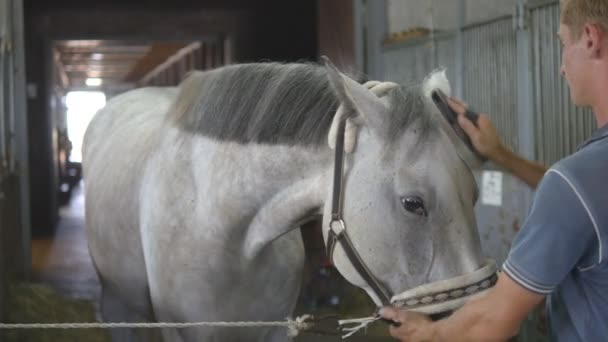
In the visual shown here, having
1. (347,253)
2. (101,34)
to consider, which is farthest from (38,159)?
(347,253)

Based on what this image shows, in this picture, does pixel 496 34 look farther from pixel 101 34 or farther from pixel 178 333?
pixel 101 34

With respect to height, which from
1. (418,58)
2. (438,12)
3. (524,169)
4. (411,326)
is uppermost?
(438,12)

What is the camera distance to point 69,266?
7.65m

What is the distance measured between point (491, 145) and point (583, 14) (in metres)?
0.60

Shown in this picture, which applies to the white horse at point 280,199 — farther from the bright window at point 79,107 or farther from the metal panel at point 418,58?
the bright window at point 79,107

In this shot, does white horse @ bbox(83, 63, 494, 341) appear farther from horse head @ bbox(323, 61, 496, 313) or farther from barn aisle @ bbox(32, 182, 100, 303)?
barn aisle @ bbox(32, 182, 100, 303)

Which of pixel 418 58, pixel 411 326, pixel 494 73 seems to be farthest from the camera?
pixel 418 58

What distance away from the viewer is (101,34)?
29.5 feet

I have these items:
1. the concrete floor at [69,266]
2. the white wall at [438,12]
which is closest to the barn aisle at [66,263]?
the concrete floor at [69,266]

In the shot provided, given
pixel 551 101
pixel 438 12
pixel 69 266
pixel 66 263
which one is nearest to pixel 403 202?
pixel 551 101

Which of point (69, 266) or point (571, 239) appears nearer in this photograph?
point (571, 239)

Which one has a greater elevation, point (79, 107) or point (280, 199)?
point (79, 107)

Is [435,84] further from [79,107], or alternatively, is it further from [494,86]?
[79,107]

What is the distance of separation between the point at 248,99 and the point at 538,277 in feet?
3.48
